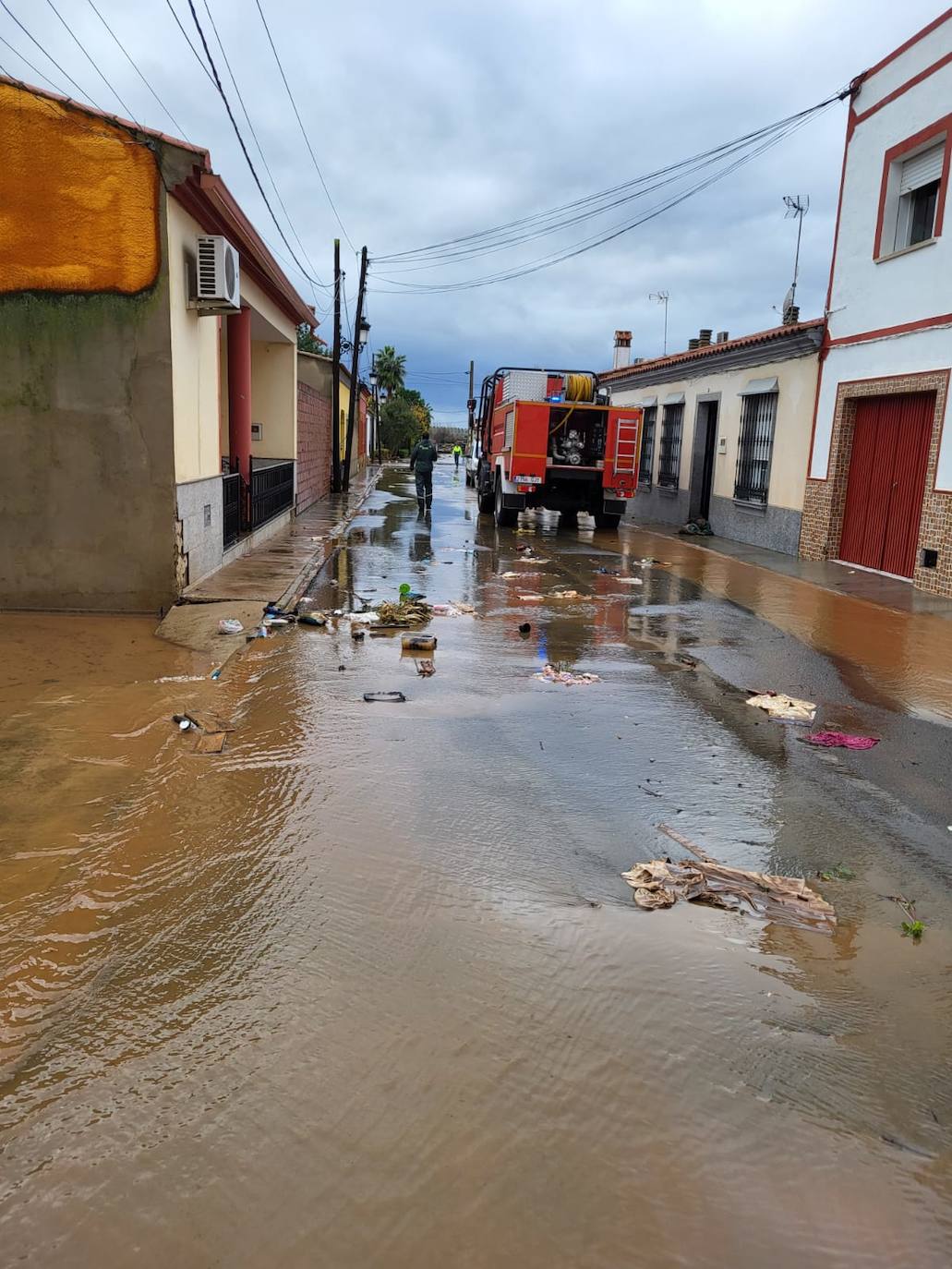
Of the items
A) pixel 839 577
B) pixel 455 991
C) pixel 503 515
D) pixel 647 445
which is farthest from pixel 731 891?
pixel 647 445

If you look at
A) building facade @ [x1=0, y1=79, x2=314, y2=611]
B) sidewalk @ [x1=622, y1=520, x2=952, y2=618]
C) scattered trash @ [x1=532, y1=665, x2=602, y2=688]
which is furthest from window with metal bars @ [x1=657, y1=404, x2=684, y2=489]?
scattered trash @ [x1=532, y1=665, x2=602, y2=688]

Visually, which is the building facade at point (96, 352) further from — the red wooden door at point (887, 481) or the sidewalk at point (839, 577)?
the red wooden door at point (887, 481)

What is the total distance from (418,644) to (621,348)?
2530cm

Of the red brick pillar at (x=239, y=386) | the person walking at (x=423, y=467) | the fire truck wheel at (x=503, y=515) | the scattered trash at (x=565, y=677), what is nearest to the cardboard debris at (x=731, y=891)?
the scattered trash at (x=565, y=677)

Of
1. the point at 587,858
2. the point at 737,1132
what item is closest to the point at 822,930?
the point at 587,858

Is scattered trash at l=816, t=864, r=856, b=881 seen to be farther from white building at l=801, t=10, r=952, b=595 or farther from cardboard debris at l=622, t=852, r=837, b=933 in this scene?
white building at l=801, t=10, r=952, b=595

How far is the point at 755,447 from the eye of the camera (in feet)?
57.2

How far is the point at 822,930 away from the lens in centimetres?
346

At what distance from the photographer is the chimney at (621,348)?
3028cm

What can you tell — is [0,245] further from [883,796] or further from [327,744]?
[883,796]

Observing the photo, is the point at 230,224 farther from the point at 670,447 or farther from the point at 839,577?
the point at 670,447

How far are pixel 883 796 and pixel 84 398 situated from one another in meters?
7.02

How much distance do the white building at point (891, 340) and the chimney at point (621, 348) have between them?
1598cm

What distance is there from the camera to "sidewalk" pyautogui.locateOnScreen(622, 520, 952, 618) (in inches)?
439
